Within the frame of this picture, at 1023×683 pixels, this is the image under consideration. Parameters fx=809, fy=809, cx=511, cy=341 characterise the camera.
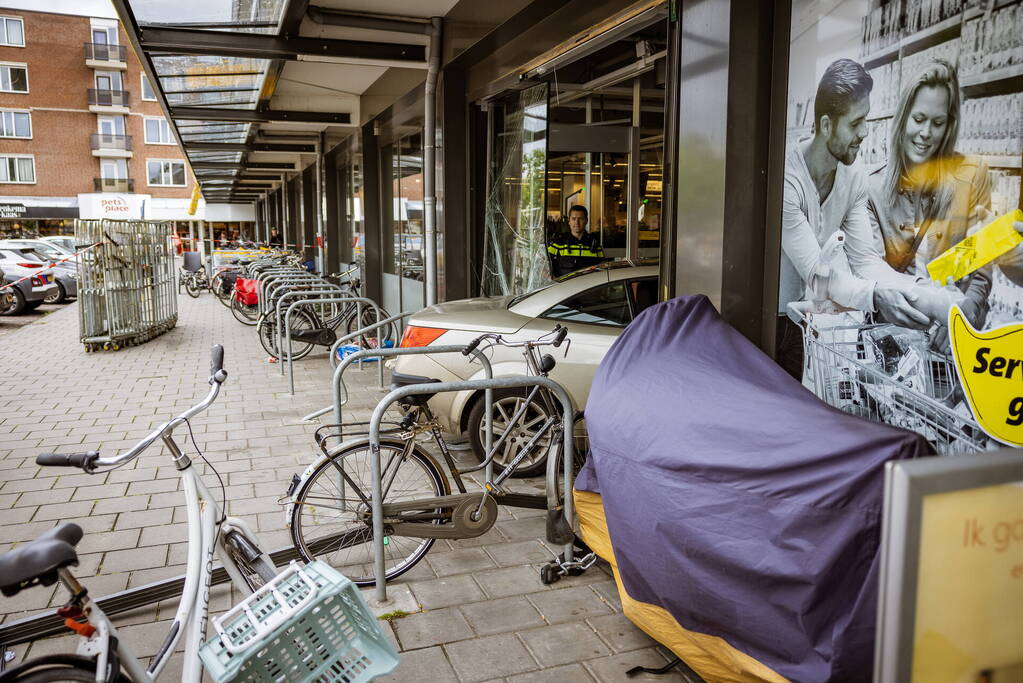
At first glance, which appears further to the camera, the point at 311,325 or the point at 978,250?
the point at 311,325

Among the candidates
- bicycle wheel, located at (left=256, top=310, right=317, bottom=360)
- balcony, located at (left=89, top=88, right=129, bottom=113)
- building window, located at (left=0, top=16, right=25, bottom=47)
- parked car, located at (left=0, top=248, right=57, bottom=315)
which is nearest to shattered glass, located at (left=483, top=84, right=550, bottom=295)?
bicycle wheel, located at (left=256, top=310, right=317, bottom=360)

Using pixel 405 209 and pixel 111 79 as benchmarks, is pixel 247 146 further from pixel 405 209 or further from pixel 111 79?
pixel 111 79

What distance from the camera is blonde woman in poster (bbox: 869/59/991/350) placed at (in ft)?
9.88

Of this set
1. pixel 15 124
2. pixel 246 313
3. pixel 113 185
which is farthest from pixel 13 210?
pixel 246 313

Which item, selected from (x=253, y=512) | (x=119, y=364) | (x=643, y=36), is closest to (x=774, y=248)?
(x=253, y=512)

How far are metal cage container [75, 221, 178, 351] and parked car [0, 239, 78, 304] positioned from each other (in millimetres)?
7481

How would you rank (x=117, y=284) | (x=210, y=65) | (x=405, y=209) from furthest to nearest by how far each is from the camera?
(x=405, y=209) → (x=117, y=284) → (x=210, y=65)

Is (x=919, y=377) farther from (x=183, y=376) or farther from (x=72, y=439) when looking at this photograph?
(x=183, y=376)

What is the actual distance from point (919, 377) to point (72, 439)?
6337 mm

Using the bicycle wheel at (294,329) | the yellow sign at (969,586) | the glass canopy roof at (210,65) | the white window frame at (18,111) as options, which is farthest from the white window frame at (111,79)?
the yellow sign at (969,586)

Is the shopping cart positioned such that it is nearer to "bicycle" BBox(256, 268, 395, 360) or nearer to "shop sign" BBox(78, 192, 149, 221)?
"bicycle" BBox(256, 268, 395, 360)

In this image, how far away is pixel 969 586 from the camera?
4.23ft

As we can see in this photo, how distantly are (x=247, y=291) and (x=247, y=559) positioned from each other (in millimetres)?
12027

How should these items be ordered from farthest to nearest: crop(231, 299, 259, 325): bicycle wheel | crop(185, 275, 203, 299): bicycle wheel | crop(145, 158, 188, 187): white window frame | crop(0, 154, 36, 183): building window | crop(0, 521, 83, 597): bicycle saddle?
crop(145, 158, 188, 187): white window frame < crop(0, 154, 36, 183): building window < crop(185, 275, 203, 299): bicycle wheel < crop(231, 299, 259, 325): bicycle wheel < crop(0, 521, 83, 597): bicycle saddle
